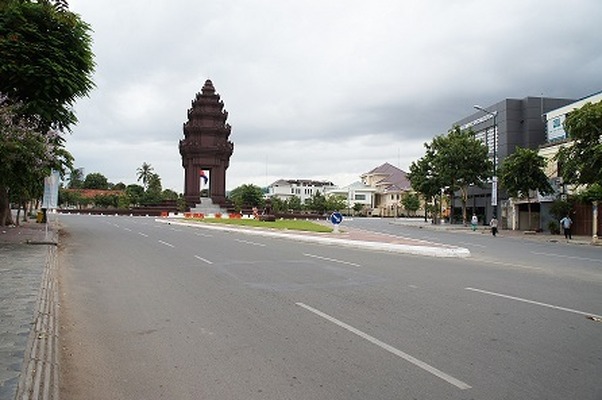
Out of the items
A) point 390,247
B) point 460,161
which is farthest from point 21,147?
point 460,161

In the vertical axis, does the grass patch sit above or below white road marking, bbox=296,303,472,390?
above

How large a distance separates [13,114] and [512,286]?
1591cm

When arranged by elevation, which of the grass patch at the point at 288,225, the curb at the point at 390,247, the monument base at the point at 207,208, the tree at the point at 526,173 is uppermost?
the tree at the point at 526,173

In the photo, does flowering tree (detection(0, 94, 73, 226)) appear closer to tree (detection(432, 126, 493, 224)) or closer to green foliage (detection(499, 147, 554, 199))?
green foliage (detection(499, 147, 554, 199))

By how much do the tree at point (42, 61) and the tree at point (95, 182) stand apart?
132970mm

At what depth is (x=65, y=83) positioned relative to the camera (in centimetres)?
1697

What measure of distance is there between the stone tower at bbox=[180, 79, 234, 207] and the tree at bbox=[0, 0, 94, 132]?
53930mm

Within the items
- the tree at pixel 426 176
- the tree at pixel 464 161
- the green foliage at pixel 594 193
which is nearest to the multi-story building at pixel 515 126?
the tree at pixel 464 161

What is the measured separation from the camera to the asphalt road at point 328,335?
14.9 ft

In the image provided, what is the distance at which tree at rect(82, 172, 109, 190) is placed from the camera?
141 metres

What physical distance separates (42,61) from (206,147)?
2222 inches

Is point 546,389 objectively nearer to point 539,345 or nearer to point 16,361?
point 539,345

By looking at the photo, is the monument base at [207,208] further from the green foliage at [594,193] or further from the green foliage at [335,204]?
the green foliage at [594,193]

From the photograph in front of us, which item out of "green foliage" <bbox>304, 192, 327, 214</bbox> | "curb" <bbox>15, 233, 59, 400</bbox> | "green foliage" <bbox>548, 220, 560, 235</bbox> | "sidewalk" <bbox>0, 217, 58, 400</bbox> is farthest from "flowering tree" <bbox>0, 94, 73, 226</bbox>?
"green foliage" <bbox>304, 192, 327, 214</bbox>
